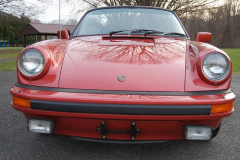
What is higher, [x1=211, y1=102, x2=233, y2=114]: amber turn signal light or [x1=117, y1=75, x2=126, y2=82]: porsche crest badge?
[x1=117, y1=75, x2=126, y2=82]: porsche crest badge

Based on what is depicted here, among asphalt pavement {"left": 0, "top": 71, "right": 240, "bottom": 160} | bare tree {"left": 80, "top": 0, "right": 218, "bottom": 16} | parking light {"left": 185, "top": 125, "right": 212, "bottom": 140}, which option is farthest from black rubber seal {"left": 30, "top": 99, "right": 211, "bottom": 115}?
bare tree {"left": 80, "top": 0, "right": 218, "bottom": 16}

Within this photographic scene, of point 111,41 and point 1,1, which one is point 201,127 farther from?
point 1,1

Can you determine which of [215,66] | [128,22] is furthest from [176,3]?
[215,66]

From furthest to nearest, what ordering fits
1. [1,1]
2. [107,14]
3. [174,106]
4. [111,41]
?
[1,1] < [107,14] < [111,41] < [174,106]

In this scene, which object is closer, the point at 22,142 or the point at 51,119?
the point at 51,119

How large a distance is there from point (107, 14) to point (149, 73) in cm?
154

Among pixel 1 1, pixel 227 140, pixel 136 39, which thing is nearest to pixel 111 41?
pixel 136 39

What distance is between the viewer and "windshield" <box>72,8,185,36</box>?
2650 mm

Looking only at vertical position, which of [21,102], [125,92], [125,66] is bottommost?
[21,102]

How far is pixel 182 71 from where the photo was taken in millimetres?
1726

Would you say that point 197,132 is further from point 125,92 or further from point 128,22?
point 128,22

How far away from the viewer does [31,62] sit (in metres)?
1.77

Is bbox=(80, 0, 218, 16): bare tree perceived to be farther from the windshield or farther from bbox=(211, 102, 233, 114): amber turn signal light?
bbox=(211, 102, 233, 114): amber turn signal light

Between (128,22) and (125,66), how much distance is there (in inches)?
46.5
